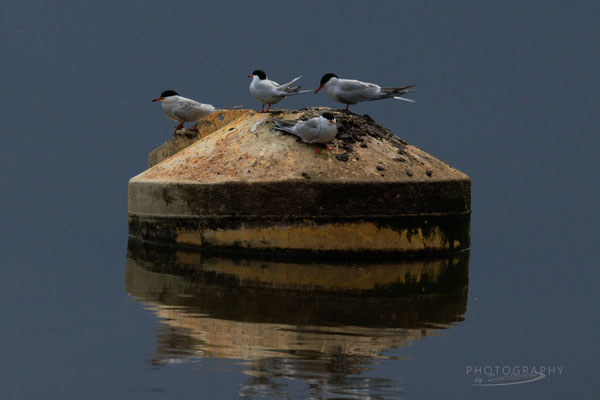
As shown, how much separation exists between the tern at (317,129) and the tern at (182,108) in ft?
11.0

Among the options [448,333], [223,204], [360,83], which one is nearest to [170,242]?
[223,204]

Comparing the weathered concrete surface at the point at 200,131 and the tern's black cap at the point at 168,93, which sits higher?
the tern's black cap at the point at 168,93

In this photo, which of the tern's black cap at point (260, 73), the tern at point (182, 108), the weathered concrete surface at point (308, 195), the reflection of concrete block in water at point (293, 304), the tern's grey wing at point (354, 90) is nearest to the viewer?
the reflection of concrete block in water at point (293, 304)

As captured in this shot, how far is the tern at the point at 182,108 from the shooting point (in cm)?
1614

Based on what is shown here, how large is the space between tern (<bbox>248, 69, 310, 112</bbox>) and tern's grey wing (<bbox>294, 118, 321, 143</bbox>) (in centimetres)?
117

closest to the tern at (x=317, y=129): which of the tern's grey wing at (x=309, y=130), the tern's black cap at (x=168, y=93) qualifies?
the tern's grey wing at (x=309, y=130)

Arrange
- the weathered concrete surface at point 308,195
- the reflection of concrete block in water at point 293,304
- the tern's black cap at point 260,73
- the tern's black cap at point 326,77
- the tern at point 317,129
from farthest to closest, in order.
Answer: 1. the tern's black cap at point 260,73
2. the tern's black cap at point 326,77
3. the tern at point 317,129
4. the weathered concrete surface at point 308,195
5. the reflection of concrete block in water at point 293,304

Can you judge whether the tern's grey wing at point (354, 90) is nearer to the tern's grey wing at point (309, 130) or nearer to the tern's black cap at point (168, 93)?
the tern's grey wing at point (309, 130)

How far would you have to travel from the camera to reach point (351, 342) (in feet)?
26.1

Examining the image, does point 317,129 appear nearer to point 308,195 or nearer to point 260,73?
point 308,195

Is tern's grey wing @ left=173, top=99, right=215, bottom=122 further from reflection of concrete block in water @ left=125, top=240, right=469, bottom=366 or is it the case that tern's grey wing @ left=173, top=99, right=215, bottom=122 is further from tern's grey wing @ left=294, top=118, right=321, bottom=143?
tern's grey wing @ left=294, top=118, right=321, bottom=143

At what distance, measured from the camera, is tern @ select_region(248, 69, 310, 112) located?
14305 millimetres

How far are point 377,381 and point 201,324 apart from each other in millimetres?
2458

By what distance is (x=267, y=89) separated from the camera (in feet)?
47.1
